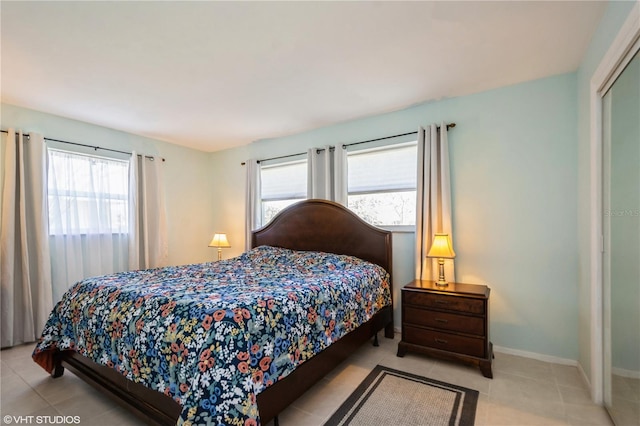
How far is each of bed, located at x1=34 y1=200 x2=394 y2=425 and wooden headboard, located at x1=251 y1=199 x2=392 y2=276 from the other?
1cm

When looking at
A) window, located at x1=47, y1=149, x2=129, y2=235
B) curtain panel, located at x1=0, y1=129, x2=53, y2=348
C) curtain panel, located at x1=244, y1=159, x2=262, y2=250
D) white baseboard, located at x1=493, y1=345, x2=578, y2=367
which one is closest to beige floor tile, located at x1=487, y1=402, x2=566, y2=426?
white baseboard, located at x1=493, y1=345, x2=578, y2=367

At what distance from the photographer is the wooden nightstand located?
7.84 ft

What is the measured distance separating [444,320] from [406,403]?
2.60ft

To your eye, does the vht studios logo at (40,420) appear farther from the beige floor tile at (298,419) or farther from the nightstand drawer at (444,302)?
the nightstand drawer at (444,302)

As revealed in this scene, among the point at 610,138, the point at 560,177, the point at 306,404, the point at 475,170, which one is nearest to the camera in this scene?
the point at 610,138

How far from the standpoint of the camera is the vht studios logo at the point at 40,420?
5.99 feet

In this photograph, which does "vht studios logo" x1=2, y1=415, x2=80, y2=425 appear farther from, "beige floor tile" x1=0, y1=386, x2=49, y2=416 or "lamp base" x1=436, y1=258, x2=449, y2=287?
"lamp base" x1=436, y1=258, x2=449, y2=287

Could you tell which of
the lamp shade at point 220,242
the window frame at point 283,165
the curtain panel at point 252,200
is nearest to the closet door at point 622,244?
the window frame at point 283,165

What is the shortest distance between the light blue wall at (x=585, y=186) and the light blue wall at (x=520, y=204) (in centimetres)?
10

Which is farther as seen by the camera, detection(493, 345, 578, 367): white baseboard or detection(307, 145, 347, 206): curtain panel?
detection(307, 145, 347, 206): curtain panel

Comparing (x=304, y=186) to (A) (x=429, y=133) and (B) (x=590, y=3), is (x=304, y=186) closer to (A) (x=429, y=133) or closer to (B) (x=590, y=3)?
(A) (x=429, y=133)

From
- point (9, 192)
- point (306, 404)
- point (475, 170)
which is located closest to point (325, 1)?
point (475, 170)

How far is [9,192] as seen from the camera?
3010mm

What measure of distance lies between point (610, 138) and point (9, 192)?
494 cm
